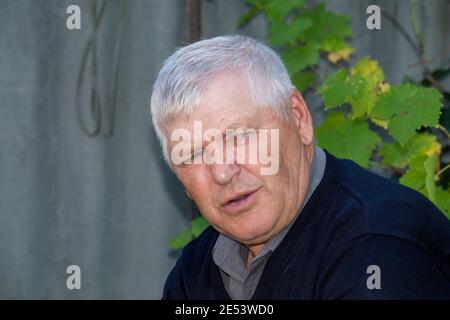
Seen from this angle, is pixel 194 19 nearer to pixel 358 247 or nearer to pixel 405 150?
pixel 405 150

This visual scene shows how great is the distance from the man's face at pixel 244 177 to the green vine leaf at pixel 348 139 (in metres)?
0.99

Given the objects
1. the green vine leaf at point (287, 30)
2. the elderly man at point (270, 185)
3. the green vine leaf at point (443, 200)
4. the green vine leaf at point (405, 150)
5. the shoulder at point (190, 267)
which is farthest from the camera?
the green vine leaf at point (287, 30)

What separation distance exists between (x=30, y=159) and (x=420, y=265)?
7.76 ft

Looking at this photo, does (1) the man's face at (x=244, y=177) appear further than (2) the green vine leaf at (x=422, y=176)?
No

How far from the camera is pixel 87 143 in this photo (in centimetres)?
399

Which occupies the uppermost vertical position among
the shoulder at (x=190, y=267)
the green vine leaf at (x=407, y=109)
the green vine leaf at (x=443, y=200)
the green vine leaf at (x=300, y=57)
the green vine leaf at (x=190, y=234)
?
the green vine leaf at (x=300, y=57)

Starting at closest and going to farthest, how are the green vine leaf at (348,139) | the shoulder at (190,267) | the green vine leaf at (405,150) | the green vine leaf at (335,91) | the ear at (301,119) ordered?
the ear at (301,119)
the shoulder at (190,267)
the green vine leaf at (335,91)
the green vine leaf at (348,139)
the green vine leaf at (405,150)

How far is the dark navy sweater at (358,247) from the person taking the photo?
195 centimetres

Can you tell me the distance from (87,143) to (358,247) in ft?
7.14

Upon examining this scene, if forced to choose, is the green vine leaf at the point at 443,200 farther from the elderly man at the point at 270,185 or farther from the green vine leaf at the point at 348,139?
the elderly man at the point at 270,185

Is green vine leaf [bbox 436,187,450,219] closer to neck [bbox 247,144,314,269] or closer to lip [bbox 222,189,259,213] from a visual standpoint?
neck [bbox 247,144,314,269]

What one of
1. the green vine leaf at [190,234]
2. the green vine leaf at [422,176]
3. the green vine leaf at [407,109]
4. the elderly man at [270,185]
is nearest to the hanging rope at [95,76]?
the green vine leaf at [190,234]

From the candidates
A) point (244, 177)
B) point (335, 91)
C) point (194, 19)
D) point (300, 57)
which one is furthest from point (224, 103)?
point (194, 19)

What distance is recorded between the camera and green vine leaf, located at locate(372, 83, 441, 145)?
9.84ft
